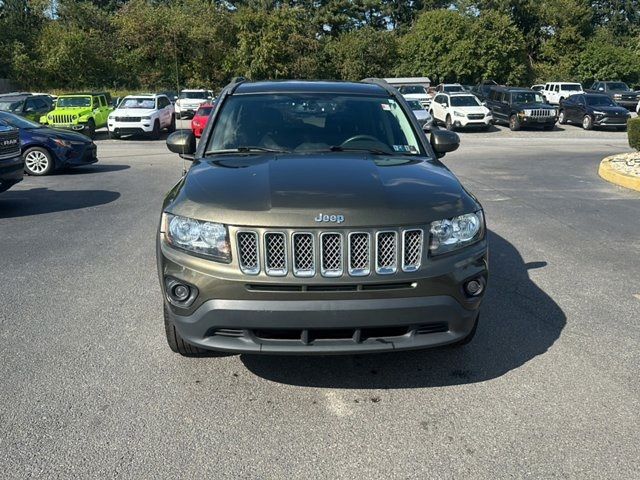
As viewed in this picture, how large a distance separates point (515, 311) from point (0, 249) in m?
5.56

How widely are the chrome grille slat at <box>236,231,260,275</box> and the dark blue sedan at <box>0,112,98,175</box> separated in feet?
36.2

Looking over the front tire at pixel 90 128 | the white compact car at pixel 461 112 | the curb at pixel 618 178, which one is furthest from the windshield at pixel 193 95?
the curb at pixel 618 178

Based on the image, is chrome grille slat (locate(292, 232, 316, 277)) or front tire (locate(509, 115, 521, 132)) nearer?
chrome grille slat (locate(292, 232, 316, 277))

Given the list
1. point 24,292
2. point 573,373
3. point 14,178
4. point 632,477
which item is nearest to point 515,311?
point 573,373

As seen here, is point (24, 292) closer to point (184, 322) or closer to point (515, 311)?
point (184, 322)

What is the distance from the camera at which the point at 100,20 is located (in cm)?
5716

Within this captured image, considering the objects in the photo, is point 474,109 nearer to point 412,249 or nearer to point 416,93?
point 416,93

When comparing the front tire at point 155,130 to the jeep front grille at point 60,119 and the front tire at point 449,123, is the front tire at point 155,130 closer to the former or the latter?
the jeep front grille at point 60,119

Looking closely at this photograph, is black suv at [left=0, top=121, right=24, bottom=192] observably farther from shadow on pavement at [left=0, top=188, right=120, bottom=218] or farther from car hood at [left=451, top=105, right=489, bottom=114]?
car hood at [left=451, top=105, right=489, bottom=114]

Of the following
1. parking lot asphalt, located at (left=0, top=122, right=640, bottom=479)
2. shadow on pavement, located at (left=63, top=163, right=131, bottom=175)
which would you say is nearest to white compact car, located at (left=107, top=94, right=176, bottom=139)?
shadow on pavement, located at (left=63, top=163, right=131, bottom=175)

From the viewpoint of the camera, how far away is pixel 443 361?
4.00 m

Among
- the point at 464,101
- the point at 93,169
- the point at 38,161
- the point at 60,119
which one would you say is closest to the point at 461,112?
the point at 464,101

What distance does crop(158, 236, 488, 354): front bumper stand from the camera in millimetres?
3188

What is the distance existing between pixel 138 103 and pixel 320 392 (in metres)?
21.7
